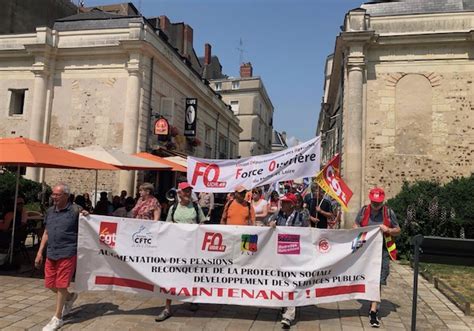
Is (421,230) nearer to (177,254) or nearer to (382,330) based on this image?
(382,330)

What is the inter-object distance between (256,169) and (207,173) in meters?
0.98

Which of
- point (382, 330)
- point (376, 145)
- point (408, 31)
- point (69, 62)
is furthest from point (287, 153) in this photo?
point (69, 62)

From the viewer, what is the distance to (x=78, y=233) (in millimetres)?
5941

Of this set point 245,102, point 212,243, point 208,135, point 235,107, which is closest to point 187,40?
point 208,135

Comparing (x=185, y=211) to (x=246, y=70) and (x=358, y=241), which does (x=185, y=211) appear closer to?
(x=358, y=241)

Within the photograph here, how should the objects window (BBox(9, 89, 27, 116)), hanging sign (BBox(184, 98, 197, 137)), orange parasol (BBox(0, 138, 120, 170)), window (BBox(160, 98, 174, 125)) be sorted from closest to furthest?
orange parasol (BBox(0, 138, 120, 170)) < window (BBox(9, 89, 27, 116)) < window (BBox(160, 98, 174, 125)) < hanging sign (BBox(184, 98, 197, 137))

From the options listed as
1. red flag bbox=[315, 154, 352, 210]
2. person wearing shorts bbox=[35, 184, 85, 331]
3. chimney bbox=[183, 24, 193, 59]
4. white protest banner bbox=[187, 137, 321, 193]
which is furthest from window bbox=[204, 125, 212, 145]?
person wearing shorts bbox=[35, 184, 85, 331]

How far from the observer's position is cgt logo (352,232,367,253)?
605 cm

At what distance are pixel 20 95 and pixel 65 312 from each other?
716 inches

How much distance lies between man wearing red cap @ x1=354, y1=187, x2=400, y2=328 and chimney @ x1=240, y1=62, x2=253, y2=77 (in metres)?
52.6

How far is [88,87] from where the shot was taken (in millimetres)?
19484

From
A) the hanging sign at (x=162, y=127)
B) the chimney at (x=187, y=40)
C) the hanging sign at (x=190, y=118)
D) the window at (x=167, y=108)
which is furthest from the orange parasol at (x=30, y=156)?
the chimney at (x=187, y=40)

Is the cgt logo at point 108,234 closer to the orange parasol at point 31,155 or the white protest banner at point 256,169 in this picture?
the white protest banner at point 256,169

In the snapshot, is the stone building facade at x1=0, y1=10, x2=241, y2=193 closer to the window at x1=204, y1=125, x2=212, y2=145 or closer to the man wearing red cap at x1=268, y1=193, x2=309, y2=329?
the window at x1=204, y1=125, x2=212, y2=145
